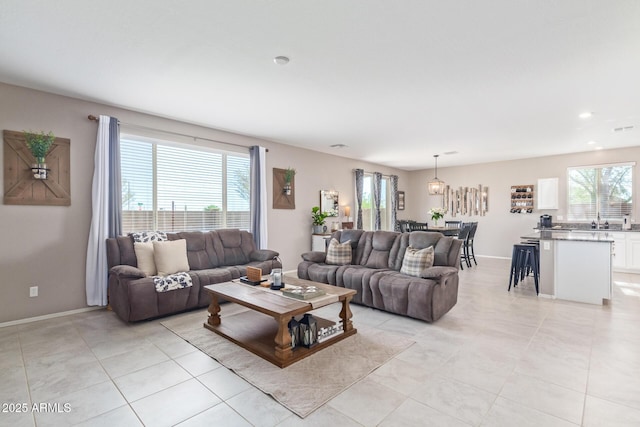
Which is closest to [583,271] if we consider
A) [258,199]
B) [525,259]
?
[525,259]

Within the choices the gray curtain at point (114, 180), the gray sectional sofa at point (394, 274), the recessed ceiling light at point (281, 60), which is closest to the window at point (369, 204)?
the gray sectional sofa at point (394, 274)

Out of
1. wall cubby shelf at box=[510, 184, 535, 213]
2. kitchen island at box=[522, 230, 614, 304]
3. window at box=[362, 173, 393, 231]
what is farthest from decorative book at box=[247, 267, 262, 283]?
wall cubby shelf at box=[510, 184, 535, 213]

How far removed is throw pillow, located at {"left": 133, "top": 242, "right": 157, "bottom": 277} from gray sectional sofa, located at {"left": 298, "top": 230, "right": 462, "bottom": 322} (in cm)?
206

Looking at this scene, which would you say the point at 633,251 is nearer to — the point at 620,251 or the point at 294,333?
A: the point at 620,251

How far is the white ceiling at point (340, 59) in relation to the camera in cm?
222

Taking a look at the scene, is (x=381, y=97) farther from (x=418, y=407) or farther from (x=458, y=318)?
(x=418, y=407)

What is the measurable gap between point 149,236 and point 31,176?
1428 millimetres

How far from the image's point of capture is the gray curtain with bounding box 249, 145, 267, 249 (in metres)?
5.68

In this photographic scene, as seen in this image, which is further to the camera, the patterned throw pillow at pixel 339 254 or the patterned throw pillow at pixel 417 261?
the patterned throw pillow at pixel 339 254

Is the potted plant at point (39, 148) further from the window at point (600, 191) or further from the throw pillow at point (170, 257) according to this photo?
the window at point (600, 191)

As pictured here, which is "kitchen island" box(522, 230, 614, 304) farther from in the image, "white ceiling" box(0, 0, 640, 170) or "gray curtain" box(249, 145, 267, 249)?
"gray curtain" box(249, 145, 267, 249)

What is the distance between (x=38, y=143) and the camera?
3.55m

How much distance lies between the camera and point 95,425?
1.86m

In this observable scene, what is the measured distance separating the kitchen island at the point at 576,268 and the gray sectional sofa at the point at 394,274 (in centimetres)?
167
